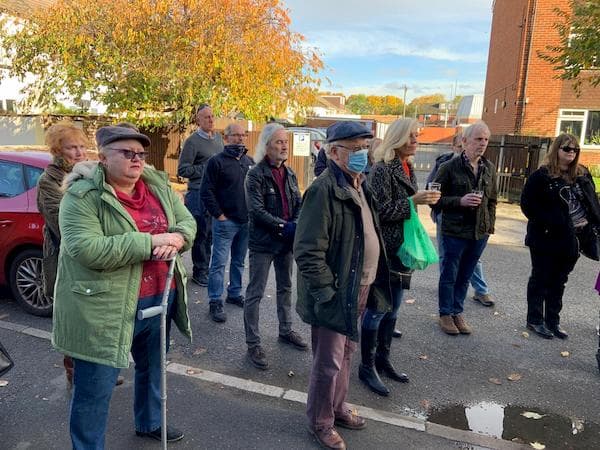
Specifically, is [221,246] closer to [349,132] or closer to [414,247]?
[414,247]

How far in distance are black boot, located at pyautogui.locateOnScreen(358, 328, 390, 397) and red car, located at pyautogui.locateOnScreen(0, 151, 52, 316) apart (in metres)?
3.16

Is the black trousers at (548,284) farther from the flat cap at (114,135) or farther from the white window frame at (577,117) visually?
the white window frame at (577,117)

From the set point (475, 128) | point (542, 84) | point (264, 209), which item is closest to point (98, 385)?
point (264, 209)

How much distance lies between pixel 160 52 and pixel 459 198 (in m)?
10.4

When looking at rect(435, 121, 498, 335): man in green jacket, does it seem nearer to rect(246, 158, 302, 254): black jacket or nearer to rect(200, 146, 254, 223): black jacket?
rect(246, 158, 302, 254): black jacket

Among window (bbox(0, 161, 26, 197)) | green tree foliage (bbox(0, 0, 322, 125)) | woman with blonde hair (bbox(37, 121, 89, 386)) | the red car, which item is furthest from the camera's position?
green tree foliage (bbox(0, 0, 322, 125))

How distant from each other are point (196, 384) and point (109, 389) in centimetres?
130

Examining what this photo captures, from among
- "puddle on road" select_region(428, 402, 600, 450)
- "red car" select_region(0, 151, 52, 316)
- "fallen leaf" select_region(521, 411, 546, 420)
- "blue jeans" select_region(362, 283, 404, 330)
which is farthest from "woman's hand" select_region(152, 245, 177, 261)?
"red car" select_region(0, 151, 52, 316)

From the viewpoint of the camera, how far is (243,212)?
4988 millimetres

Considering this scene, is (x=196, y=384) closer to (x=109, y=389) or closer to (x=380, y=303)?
(x=109, y=389)

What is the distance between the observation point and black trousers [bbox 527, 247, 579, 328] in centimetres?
472

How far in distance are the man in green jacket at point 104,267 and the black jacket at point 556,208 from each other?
359 cm

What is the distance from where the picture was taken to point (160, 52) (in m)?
12.5

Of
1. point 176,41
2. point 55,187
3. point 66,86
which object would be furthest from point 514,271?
point 66,86
